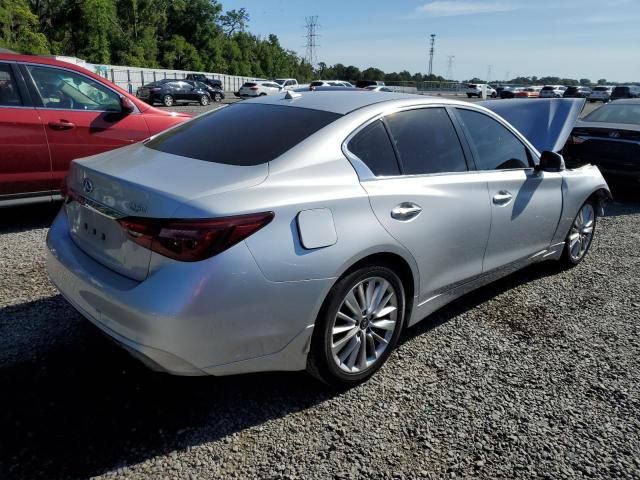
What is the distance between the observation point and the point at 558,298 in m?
4.32

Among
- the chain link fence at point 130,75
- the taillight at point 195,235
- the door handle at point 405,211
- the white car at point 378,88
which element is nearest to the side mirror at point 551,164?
the white car at point 378,88

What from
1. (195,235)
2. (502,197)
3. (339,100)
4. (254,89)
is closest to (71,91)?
(339,100)

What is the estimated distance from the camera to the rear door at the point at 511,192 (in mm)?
3621

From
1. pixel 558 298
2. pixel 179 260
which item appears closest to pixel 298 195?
pixel 179 260

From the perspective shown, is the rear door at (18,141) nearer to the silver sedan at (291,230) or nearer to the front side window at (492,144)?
the silver sedan at (291,230)

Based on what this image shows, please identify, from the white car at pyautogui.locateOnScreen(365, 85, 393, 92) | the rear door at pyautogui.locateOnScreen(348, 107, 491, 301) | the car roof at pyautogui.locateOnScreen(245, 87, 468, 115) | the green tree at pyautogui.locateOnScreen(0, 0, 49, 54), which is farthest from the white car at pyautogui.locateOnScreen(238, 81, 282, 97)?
the rear door at pyautogui.locateOnScreen(348, 107, 491, 301)

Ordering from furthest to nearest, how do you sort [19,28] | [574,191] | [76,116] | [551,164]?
1. [19,28]
2. [76,116]
3. [574,191]
4. [551,164]

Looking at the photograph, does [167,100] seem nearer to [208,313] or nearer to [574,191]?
[574,191]

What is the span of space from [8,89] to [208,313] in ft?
14.3

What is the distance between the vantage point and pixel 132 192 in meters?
2.41

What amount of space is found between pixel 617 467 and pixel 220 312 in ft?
6.41

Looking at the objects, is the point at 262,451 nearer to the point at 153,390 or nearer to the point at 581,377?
the point at 153,390

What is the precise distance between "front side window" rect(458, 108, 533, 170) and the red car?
3922 mm

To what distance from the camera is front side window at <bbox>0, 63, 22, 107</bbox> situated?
16.9 ft
